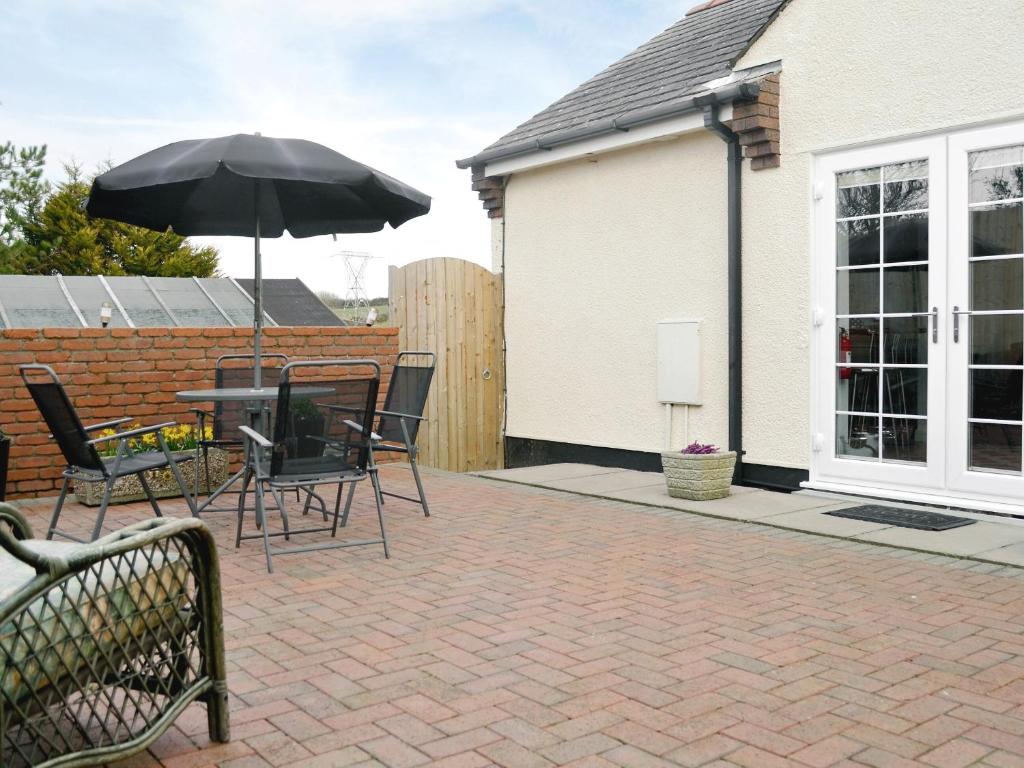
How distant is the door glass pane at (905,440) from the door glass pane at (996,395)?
35cm

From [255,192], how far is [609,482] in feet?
11.1

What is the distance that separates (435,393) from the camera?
367 inches

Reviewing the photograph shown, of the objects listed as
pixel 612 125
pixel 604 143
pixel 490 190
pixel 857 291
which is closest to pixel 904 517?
pixel 857 291

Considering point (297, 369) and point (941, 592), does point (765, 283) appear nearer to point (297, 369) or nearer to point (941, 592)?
point (941, 592)

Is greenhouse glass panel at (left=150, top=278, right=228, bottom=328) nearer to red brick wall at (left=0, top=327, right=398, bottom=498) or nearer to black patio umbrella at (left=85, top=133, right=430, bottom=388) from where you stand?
red brick wall at (left=0, top=327, right=398, bottom=498)

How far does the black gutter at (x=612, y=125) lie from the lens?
6.82 meters

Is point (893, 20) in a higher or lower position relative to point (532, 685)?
higher

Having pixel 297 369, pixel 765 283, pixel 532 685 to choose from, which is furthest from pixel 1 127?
pixel 532 685

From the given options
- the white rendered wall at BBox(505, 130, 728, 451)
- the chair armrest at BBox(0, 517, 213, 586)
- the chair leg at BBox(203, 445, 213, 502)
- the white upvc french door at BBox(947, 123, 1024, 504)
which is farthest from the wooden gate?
the chair armrest at BBox(0, 517, 213, 586)

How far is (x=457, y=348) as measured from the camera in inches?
365

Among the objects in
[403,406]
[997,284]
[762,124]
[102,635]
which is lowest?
[102,635]

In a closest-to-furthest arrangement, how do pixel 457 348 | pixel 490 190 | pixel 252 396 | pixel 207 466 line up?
pixel 252 396 → pixel 207 466 → pixel 457 348 → pixel 490 190

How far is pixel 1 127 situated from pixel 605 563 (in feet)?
46.9

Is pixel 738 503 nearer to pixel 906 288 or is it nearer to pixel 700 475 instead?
pixel 700 475
